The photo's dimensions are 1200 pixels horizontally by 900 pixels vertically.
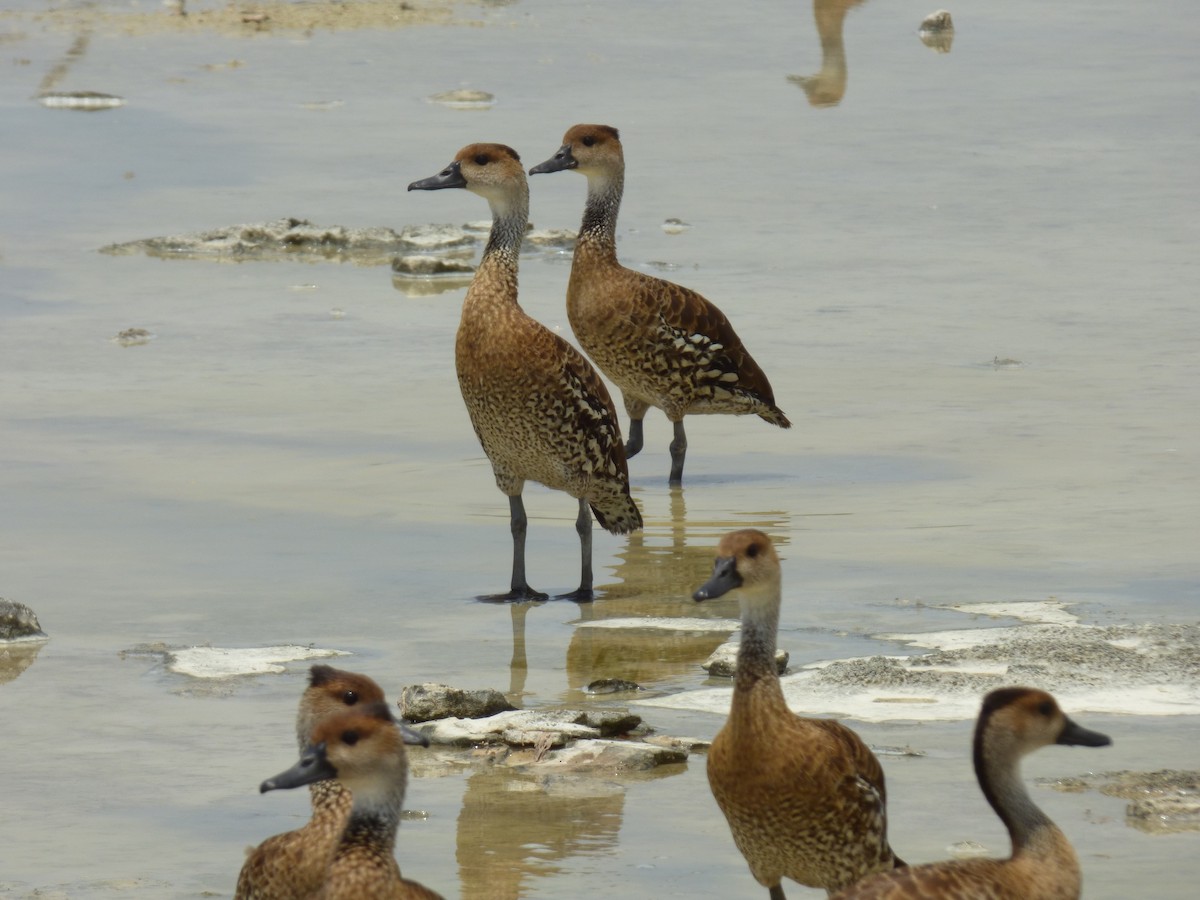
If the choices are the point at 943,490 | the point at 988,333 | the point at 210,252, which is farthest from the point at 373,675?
the point at 210,252

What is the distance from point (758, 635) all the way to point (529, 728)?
1.63 m

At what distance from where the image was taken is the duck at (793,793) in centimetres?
699

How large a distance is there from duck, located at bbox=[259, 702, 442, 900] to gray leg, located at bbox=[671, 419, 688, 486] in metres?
8.15

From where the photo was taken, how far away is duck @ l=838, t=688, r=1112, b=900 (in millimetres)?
6016

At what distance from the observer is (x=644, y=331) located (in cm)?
1425

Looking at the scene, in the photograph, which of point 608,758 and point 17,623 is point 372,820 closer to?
point 608,758

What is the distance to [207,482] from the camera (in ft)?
43.5

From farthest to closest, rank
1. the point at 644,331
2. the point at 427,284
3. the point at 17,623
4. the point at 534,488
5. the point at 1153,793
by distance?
the point at 427,284
the point at 644,331
the point at 534,488
the point at 17,623
the point at 1153,793

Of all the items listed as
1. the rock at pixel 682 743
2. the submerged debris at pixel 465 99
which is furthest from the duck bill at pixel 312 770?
the submerged debris at pixel 465 99

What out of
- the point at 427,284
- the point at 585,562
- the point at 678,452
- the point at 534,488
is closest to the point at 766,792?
the point at 585,562

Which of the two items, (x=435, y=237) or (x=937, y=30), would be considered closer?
(x=435, y=237)

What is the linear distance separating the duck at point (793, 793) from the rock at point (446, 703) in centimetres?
197

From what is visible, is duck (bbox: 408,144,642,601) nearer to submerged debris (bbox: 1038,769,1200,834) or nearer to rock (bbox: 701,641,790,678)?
rock (bbox: 701,641,790,678)

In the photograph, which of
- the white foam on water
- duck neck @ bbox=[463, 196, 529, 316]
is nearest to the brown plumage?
the white foam on water
